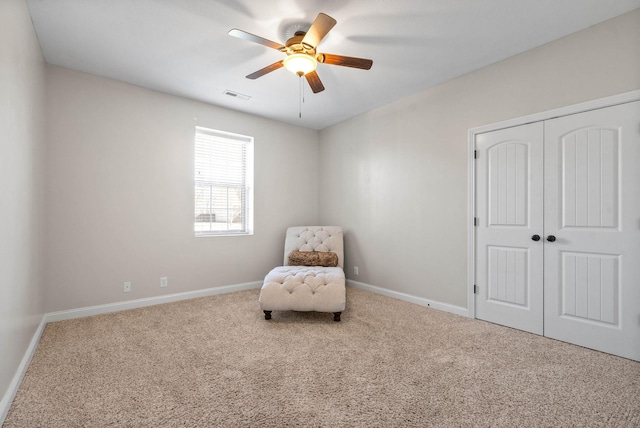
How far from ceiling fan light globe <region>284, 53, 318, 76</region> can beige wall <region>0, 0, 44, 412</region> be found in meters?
1.70

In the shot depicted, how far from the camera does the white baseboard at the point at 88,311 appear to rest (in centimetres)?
172

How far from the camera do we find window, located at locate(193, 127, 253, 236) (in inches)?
161

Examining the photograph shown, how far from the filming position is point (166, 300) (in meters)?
3.66

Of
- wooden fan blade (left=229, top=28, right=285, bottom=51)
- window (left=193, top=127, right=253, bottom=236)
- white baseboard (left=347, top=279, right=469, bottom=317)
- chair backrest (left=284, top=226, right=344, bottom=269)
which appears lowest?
white baseboard (left=347, top=279, right=469, bottom=317)

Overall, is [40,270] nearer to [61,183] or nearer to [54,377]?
[61,183]

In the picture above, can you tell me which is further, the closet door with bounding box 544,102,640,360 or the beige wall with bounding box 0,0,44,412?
the closet door with bounding box 544,102,640,360

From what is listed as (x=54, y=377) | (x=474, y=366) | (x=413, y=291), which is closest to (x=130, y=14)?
(x=54, y=377)

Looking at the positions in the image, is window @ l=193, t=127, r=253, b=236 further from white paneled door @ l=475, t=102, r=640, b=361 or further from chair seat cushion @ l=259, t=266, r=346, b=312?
white paneled door @ l=475, t=102, r=640, b=361

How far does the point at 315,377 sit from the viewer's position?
1.98m

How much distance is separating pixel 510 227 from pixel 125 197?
13.7ft

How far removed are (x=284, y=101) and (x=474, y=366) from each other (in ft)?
11.7

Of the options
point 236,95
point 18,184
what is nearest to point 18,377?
point 18,184

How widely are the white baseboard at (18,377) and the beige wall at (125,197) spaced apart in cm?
67

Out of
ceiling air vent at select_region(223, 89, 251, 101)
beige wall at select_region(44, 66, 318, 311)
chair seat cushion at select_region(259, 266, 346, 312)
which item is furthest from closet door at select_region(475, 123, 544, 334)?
beige wall at select_region(44, 66, 318, 311)
